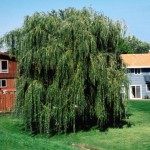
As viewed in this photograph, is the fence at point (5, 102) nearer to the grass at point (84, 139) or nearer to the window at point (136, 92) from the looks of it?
the grass at point (84, 139)

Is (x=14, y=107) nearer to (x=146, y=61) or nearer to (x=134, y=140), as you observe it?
(x=134, y=140)

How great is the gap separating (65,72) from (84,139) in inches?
153

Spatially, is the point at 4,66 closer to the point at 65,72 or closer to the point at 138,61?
the point at 138,61

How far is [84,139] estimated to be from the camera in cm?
2145

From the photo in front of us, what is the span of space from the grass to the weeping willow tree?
940 mm

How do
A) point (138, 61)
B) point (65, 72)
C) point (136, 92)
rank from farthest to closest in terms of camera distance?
1. point (138, 61)
2. point (136, 92)
3. point (65, 72)

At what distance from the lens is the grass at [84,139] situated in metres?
16.1

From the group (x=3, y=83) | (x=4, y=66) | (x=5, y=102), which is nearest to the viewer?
(x=5, y=102)

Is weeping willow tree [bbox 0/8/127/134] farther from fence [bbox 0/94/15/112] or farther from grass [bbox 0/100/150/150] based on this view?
fence [bbox 0/94/15/112]

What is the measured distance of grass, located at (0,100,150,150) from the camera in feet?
52.8

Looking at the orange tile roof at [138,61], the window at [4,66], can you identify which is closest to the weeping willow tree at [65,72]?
the window at [4,66]

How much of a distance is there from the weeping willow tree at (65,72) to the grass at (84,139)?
94 cm

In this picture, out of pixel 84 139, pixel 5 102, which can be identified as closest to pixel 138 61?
pixel 5 102

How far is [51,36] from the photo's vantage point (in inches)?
900
